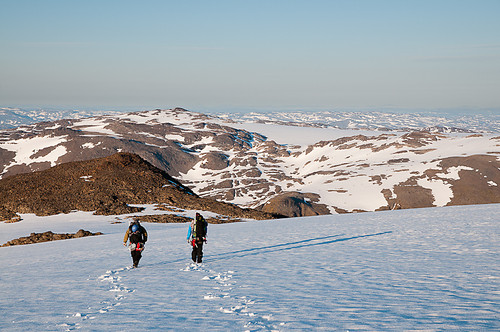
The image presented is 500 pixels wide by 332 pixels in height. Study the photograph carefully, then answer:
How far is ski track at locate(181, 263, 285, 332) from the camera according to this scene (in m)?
9.11

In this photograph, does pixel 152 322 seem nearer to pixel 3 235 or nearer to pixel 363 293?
pixel 363 293

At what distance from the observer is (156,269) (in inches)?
658

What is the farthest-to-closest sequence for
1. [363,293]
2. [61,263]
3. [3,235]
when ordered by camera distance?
[3,235] → [61,263] → [363,293]

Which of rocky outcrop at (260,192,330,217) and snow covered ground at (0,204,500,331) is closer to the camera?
snow covered ground at (0,204,500,331)

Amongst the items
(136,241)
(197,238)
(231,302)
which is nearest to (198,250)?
(197,238)

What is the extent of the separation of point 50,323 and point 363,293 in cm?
823

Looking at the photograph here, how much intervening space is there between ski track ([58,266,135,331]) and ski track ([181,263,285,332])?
8.23ft

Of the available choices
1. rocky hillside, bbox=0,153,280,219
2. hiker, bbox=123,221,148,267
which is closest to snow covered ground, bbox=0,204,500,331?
hiker, bbox=123,221,148,267

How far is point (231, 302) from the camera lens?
1112 centimetres

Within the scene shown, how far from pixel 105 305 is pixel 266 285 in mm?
4898

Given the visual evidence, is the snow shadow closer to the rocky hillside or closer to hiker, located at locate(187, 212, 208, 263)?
hiker, located at locate(187, 212, 208, 263)

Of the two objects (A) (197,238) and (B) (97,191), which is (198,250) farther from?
(B) (97,191)

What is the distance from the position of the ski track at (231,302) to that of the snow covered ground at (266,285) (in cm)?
3

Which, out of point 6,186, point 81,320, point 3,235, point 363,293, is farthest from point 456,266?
point 6,186
